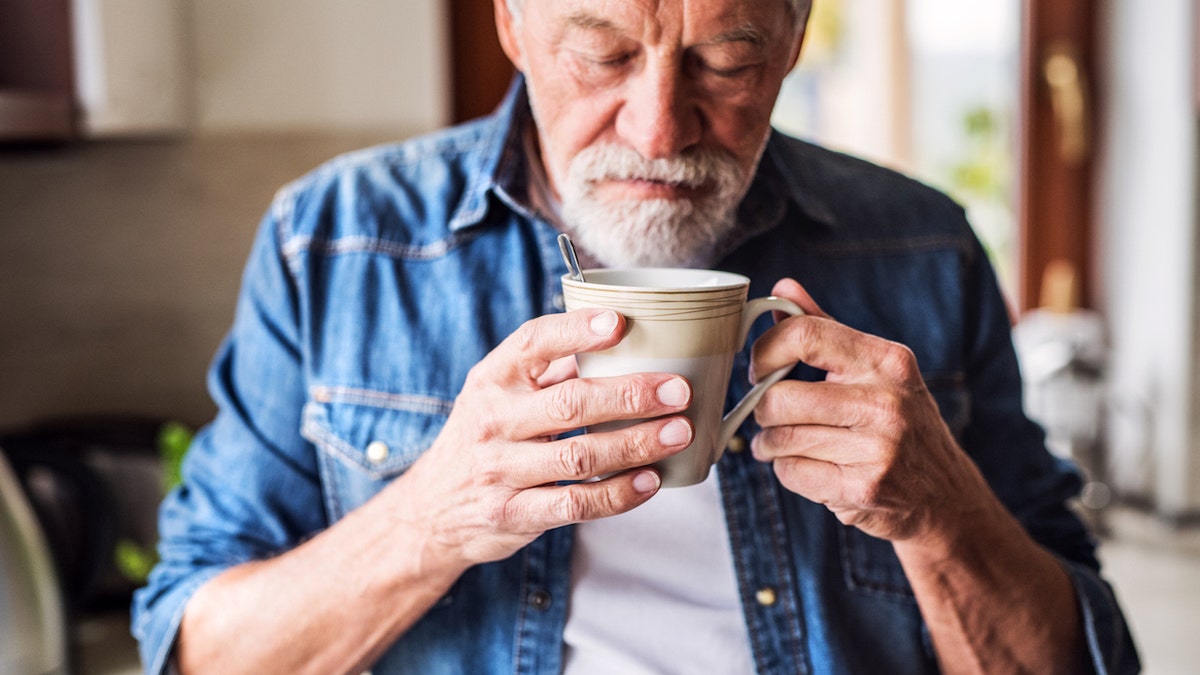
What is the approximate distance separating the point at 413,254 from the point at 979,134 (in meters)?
1.82

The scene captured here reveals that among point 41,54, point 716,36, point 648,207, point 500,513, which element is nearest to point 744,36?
point 716,36

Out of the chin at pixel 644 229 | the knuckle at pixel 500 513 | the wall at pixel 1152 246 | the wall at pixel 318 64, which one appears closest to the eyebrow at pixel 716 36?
the chin at pixel 644 229

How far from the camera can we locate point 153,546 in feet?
4.87

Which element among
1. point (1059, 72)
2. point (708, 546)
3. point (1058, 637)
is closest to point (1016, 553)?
point (1058, 637)

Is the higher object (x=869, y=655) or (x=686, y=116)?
(x=686, y=116)

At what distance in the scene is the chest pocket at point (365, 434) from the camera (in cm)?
90

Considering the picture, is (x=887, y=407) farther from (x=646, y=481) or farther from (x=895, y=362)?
(x=646, y=481)

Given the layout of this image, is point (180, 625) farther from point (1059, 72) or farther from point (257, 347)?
point (1059, 72)

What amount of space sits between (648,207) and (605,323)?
20 centimetres

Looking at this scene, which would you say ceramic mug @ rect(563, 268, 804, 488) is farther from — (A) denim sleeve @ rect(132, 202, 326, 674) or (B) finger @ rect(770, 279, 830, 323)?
(A) denim sleeve @ rect(132, 202, 326, 674)

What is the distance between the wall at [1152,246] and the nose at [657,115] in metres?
1.59

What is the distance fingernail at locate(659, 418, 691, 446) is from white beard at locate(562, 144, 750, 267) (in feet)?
0.68

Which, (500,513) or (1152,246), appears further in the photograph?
(1152,246)

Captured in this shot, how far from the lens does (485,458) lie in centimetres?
68
